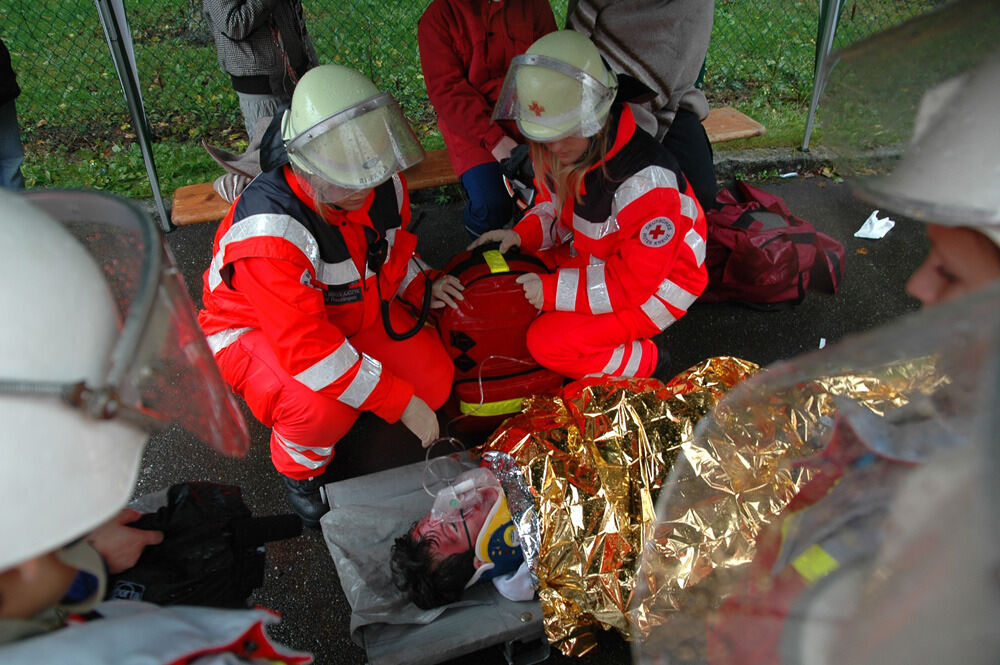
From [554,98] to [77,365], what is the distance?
1743 millimetres

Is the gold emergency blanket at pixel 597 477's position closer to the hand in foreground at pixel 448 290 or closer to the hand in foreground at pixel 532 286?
the hand in foreground at pixel 532 286

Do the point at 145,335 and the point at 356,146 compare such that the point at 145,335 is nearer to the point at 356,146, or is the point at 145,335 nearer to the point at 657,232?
the point at 356,146

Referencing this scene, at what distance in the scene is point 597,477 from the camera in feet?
6.86

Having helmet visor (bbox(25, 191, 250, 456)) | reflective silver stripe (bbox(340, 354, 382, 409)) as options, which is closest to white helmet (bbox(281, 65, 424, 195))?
reflective silver stripe (bbox(340, 354, 382, 409))

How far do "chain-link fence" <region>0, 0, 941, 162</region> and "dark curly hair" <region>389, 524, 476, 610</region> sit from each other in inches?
148

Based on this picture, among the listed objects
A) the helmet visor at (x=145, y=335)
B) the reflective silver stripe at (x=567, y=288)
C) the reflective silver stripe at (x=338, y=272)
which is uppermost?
the helmet visor at (x=145, y=335)

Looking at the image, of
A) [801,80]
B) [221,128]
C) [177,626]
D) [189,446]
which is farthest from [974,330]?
[801,80]

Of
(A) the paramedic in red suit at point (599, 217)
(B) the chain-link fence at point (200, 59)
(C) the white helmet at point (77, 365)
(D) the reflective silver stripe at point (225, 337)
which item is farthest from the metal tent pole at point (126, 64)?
(C) the white helmet at point (77, 365)

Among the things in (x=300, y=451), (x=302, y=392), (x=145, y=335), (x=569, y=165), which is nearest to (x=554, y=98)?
(x=569, y=165)

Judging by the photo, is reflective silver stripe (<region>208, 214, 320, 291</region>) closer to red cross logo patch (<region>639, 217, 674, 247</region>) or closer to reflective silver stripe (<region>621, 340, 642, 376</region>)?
red cross logo patch (<region>639, 217, 674, 247</region>)

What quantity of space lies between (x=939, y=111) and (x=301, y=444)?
210 cm

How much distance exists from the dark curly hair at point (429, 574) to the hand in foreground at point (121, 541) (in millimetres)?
748

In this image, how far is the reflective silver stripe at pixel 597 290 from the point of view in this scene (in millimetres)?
2598

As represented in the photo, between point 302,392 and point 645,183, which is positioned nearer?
point 302,392
